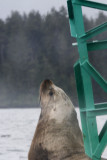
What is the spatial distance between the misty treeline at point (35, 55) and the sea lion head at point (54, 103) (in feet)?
93.9

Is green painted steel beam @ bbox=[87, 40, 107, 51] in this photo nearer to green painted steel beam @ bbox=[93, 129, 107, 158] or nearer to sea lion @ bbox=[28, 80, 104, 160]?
sea lion @ bbox=[28, 80, 104, 160]

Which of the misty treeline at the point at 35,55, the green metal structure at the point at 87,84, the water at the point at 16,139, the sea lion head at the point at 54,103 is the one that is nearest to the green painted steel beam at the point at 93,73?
the green metal structure at the point at 87,84

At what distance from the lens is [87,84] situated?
404 centimetres

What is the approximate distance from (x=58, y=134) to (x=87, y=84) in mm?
634

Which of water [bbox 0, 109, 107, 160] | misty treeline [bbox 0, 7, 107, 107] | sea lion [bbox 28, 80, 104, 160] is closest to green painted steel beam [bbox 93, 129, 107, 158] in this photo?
sea lion [bbox 28, 80, 104, 160]

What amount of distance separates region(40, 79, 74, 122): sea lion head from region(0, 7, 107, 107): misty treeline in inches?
1126

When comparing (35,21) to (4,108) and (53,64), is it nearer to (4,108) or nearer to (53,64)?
(53,64)

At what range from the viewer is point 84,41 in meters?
4.11

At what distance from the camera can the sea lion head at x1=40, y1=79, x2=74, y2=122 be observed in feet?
12.3

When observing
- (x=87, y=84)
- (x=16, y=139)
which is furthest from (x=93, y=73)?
(x=16, y=139)

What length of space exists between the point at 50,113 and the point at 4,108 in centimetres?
3261

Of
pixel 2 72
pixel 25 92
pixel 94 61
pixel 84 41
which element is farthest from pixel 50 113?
pixel 2 72

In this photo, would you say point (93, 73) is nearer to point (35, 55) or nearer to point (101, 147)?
point (101, 147)

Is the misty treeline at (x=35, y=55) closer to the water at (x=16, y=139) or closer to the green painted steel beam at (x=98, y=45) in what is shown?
the water at (x=16, y=139)
